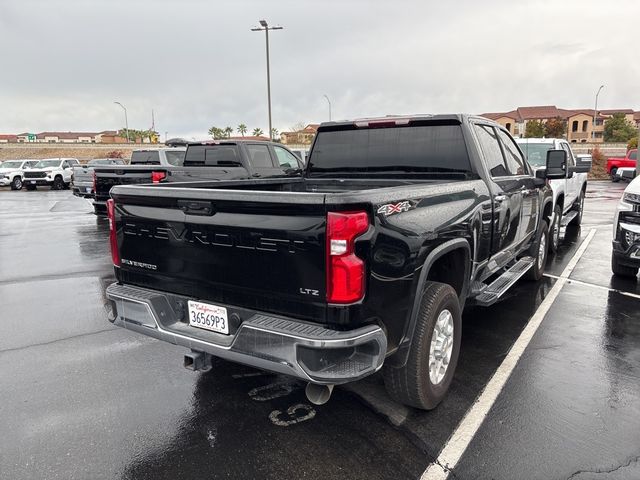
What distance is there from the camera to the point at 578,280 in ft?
22.6

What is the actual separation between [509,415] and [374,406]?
36.2 inches

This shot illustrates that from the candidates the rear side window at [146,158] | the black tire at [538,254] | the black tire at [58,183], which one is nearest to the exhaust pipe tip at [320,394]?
the black tire at [538,254]

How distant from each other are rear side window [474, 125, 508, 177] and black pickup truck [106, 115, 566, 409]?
8 cm

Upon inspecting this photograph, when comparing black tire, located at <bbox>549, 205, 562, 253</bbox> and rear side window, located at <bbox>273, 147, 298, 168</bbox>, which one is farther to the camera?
rear side window, located at <bbox>273, 147, 298, 168</bbox>

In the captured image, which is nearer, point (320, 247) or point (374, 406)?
point (320, 247)

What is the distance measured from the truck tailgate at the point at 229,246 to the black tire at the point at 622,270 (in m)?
5.70

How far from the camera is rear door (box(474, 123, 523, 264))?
4297 mm

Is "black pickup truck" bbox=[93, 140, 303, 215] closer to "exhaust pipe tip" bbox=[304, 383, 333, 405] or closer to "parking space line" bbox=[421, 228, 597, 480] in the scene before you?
"parking space line" bbox=[421, 228, 597, 480]

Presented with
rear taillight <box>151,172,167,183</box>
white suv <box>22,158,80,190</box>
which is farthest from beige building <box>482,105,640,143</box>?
rear taillight <box>151,172,167,183</box>

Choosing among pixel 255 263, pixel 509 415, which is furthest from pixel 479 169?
pixel 255 263

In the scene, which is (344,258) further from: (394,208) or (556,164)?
(556,164)

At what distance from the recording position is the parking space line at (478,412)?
2748 mm

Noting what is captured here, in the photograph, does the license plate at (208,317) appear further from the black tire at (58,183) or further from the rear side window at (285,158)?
the black tire at (58,183)

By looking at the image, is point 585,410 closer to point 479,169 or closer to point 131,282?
point 479,169
